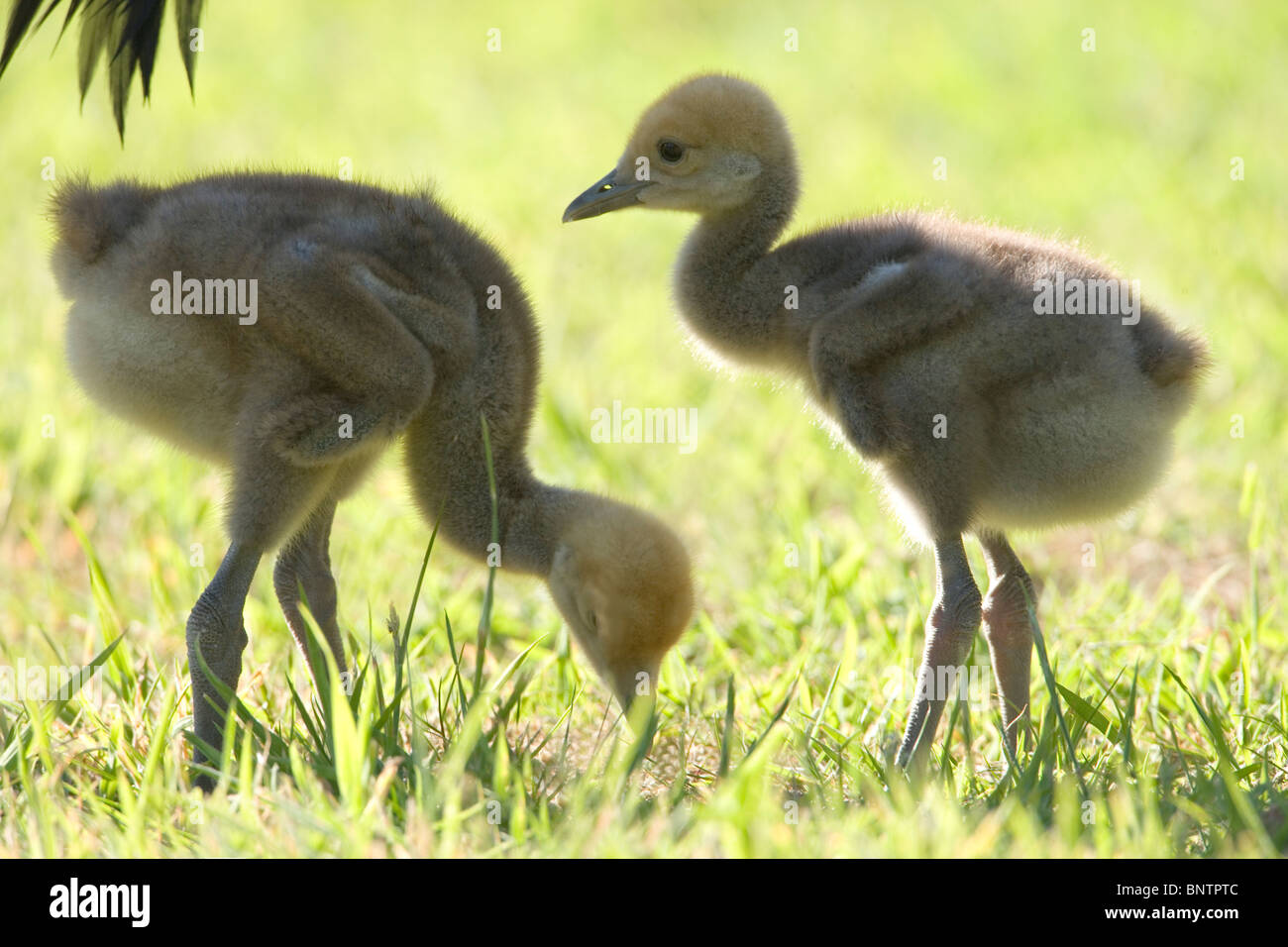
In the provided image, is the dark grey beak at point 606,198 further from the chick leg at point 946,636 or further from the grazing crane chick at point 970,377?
the chick leg at point 946,636

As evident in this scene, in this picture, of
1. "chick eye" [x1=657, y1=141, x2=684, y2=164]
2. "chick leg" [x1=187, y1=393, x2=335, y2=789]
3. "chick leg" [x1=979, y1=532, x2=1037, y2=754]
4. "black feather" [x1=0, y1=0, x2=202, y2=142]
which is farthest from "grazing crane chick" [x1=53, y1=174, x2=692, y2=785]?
"chick leg" [x1=979, y1=532, x2=1037, y2=754]

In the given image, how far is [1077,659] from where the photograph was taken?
4188 millimetres

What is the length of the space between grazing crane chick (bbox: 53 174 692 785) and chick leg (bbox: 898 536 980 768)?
2.03 ft

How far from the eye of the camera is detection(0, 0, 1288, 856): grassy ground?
3.00 metres

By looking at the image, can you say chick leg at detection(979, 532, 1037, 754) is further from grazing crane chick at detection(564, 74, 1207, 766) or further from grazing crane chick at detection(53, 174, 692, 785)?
grazing crane chick at detection(53, 174, 692, 785)

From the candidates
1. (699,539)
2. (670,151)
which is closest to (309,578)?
(670,151)

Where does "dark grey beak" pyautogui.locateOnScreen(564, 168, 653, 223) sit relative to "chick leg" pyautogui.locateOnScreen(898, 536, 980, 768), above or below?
above

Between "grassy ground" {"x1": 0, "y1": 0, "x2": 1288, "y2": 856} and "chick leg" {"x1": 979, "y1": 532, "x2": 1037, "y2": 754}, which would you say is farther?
"chick leg" {"x1": 979, "y1": 532, "x2": 1037, "y2": 754}

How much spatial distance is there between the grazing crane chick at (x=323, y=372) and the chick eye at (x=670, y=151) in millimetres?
562

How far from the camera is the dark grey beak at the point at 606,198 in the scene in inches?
Result: 158

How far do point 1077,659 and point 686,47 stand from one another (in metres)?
8.86

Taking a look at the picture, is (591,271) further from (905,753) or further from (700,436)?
(905,753)
